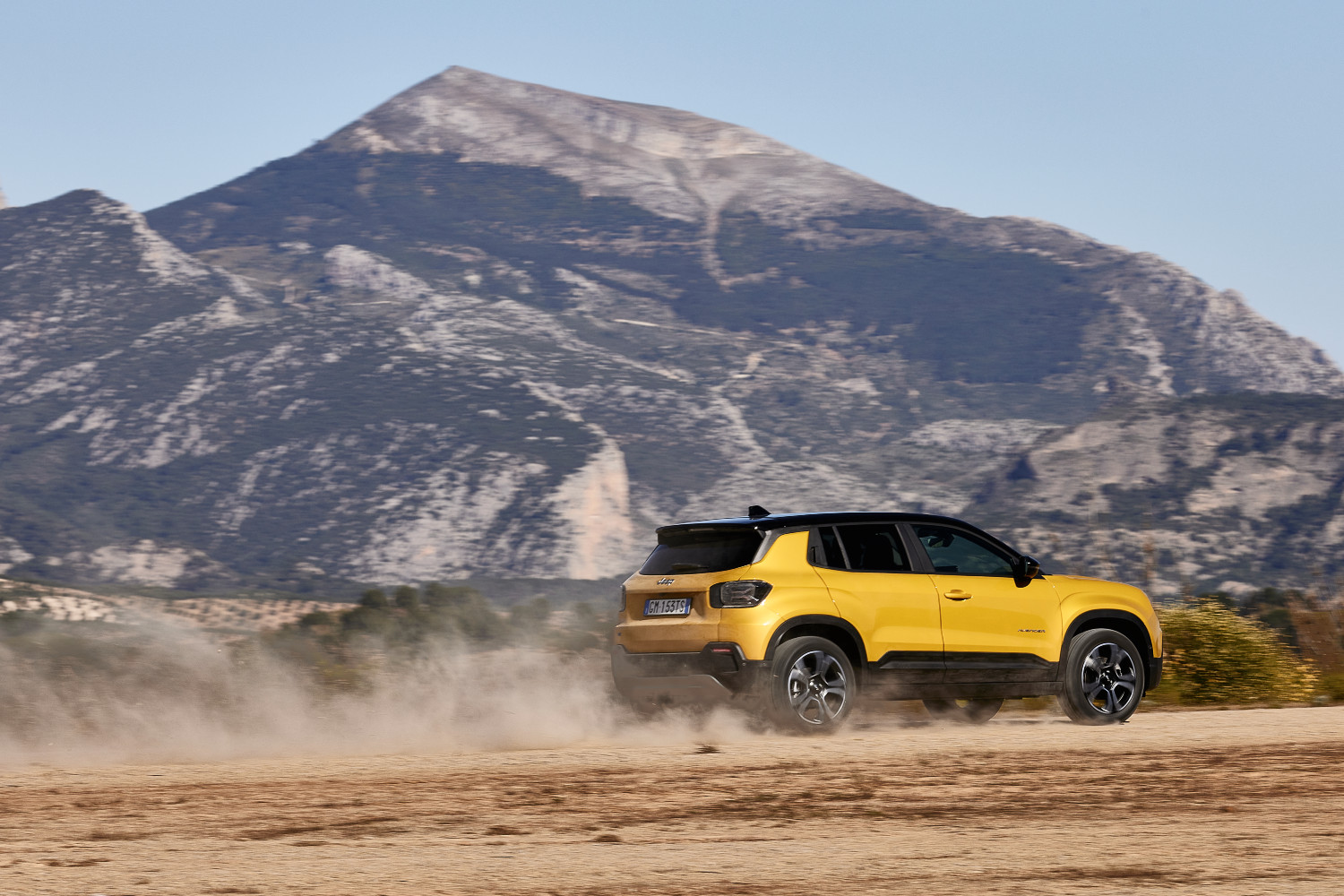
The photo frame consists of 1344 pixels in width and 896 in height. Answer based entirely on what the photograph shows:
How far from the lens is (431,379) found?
654 ft

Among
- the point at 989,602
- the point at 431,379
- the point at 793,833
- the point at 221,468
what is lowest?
the point at 793,833

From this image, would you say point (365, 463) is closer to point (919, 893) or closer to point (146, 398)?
point (146, 398)

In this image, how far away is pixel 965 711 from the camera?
40.8ft

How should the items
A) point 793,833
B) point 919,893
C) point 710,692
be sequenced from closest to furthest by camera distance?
point 919,893 < point 793,833 < point 710,692

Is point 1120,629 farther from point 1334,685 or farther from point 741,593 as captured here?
point 1334,685

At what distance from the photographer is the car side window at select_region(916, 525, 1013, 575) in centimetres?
1144

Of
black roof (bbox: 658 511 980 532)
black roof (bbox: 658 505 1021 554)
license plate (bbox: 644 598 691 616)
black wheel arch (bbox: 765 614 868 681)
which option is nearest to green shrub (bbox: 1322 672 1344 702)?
black roof (bbox: 658 505 1021 554)

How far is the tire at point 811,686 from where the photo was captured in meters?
10.6

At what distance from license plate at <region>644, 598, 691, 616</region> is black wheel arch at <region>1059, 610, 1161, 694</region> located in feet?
9.94

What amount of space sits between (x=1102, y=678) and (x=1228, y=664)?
3.23m

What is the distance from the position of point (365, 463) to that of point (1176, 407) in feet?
307

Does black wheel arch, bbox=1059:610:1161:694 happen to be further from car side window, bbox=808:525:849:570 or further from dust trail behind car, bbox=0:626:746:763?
dust trail behind car, bbox=0:626:746:763

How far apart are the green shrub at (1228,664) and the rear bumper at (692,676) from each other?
18.7 ft

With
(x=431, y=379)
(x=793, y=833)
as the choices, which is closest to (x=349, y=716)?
(x=793, y=833)
